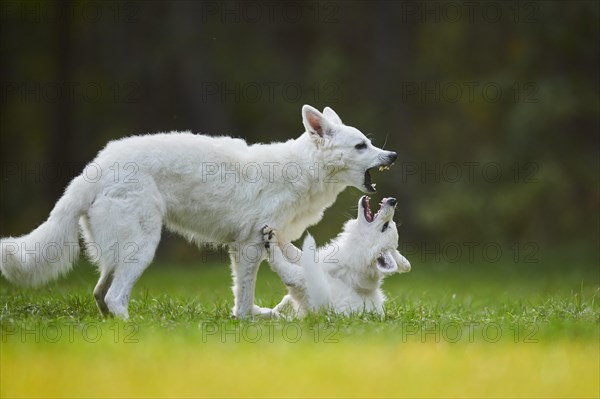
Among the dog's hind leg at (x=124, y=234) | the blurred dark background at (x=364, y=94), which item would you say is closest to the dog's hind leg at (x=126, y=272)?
the dog's hind leg at (x=124, y=234)

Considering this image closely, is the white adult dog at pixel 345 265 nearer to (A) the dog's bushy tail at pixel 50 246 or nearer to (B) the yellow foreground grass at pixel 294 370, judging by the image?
(B) the yellow foreground grass at pixel 294 370

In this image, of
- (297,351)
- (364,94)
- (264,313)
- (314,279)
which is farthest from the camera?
(364,94)

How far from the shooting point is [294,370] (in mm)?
5430

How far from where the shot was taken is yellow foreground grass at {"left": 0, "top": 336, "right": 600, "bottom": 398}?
197 inches

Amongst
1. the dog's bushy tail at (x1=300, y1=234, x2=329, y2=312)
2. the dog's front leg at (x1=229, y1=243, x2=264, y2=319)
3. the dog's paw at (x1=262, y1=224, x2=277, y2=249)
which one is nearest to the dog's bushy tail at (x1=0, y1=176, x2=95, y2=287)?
the dog's front leg at (x1=229, y1=243, x2=264, y2=319)

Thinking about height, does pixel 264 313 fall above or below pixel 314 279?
below

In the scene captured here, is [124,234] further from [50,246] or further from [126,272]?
[50,246]

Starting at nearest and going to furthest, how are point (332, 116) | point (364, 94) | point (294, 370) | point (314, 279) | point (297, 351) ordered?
point (294, 370) → point (297, 351) → point (314, 279) → point (332, 116) → point (364, 94)

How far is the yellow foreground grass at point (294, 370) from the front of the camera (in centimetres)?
500

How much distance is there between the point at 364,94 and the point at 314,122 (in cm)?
1879

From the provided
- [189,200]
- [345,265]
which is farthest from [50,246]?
[345,265]

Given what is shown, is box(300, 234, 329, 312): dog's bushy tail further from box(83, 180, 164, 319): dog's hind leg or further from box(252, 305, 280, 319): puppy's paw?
box(83, 180, 164, 319): dog's hind leg

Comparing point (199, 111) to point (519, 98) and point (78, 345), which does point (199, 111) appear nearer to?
point (519, 98)

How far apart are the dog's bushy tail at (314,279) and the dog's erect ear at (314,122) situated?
1259 mm
